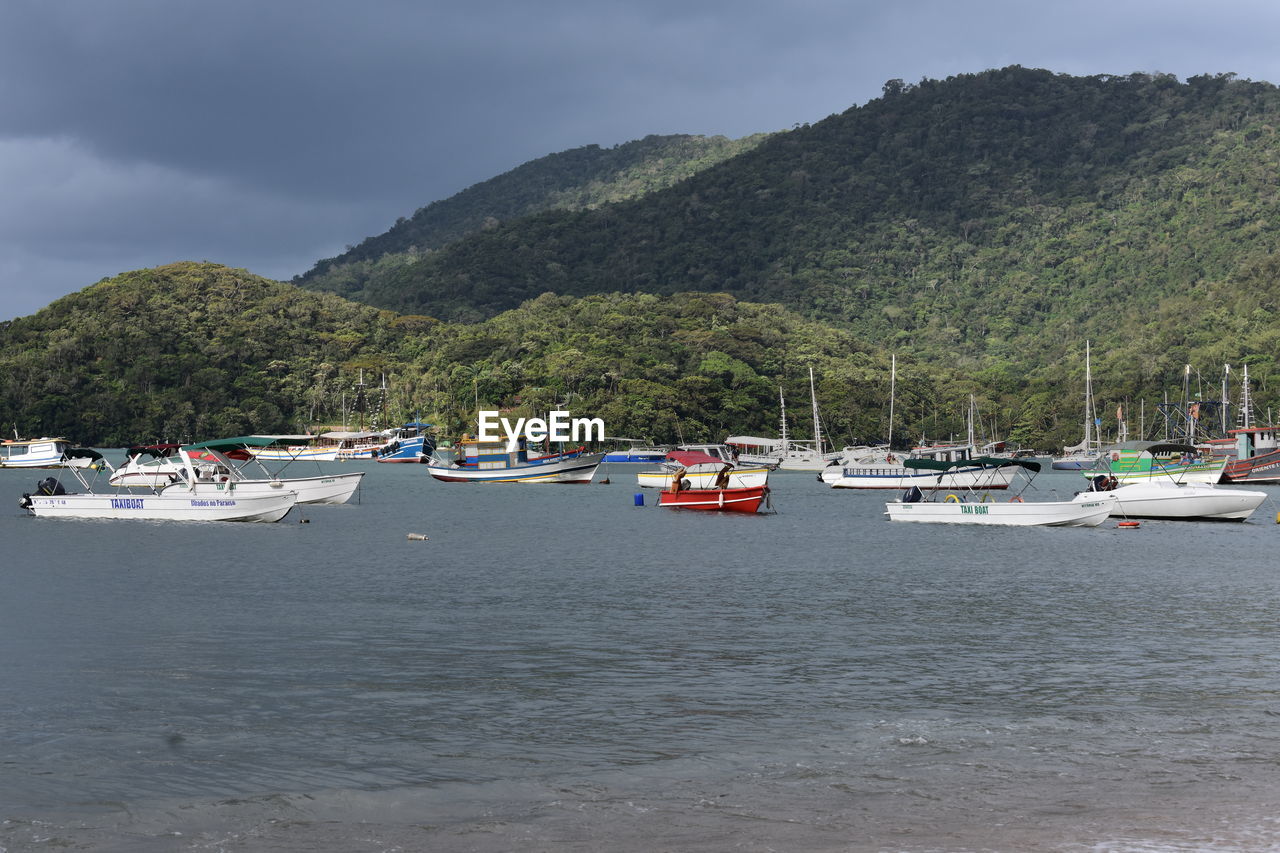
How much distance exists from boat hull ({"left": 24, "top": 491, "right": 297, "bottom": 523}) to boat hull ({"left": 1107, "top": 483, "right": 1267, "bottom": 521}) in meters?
46.1

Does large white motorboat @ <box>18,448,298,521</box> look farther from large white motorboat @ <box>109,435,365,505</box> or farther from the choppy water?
the choppy water

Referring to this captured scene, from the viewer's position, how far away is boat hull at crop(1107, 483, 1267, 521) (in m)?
66.8

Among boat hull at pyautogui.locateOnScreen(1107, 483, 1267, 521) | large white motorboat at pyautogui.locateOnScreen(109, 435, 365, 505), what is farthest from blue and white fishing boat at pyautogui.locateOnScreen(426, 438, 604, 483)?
boat hull at pyautogui.locateOnScreen(1107, 483, 1267, 521)

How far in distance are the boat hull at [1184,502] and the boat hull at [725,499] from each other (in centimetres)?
2115

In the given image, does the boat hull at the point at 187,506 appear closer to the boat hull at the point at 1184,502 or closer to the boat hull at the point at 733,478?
the boat hull at the point at 733,478

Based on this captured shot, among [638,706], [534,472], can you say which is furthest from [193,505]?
[534,472]

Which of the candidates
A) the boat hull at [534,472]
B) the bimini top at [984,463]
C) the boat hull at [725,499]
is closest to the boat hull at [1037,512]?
the bimini top at [984,463]

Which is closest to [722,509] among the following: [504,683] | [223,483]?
[223,483]

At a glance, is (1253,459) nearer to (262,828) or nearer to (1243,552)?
(1243,552)

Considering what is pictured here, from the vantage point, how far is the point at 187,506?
64562 mm

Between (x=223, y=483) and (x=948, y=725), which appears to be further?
(x=223, y=483)

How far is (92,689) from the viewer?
73.1 feet

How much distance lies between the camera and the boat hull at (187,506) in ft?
210

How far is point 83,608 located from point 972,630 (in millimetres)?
24183
